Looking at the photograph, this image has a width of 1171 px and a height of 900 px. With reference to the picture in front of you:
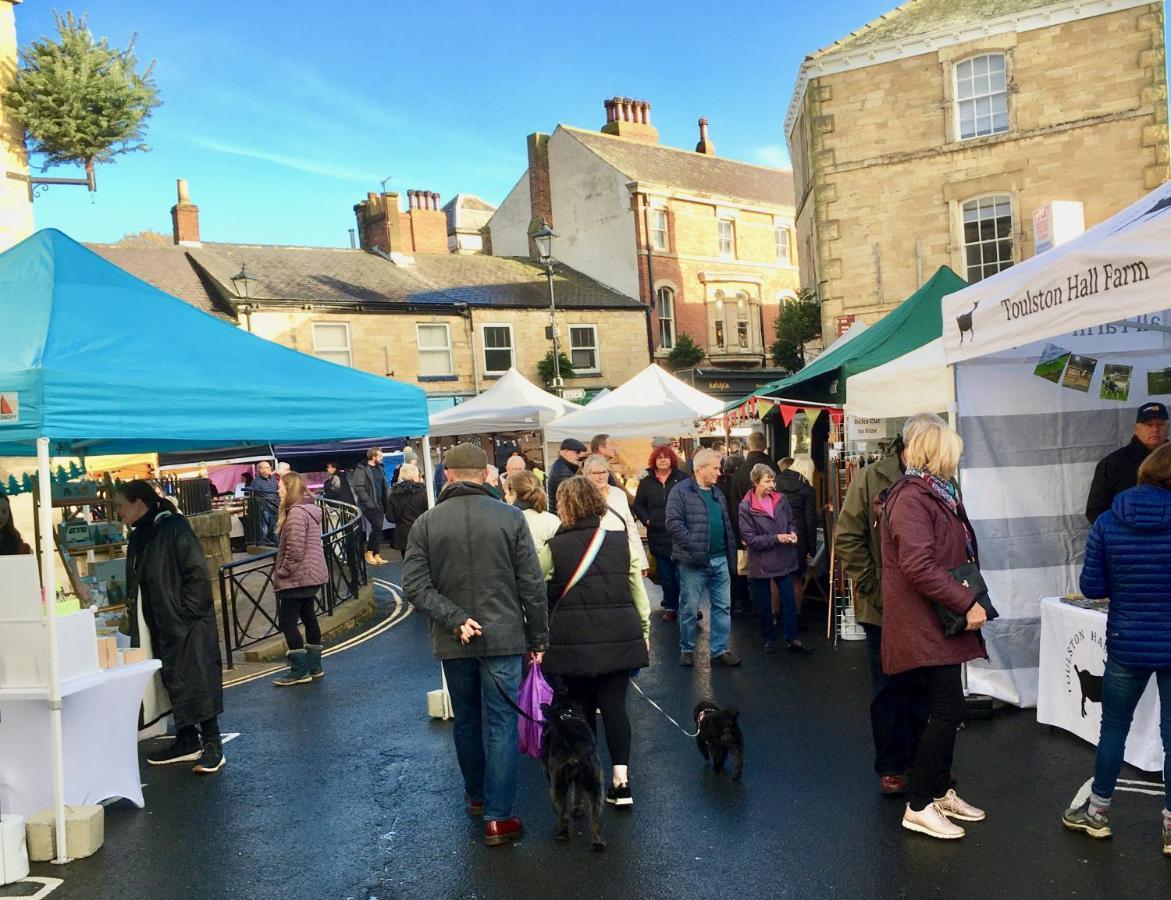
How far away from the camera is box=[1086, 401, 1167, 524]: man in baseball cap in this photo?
576 centimetres

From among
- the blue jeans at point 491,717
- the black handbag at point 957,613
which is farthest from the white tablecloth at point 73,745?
the black handbag at point 957,613

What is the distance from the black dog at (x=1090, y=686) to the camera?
16.9ft

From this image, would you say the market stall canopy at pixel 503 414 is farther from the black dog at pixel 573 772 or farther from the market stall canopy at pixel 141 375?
the black dog at pixel 573 772

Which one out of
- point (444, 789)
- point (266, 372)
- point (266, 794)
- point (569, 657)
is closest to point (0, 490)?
point (266, 372)

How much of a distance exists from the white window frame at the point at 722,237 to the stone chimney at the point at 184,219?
57.5ft

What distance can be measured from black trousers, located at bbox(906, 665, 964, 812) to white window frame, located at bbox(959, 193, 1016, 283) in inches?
A: 687

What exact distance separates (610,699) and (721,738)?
83cm

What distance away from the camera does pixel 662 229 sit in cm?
3206

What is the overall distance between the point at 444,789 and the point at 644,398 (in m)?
9.23

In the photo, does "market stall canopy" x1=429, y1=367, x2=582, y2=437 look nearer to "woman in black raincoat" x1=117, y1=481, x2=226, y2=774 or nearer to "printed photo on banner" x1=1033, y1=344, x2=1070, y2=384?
"woman in black raincoat" x1=117, y1=481, x2=226, y2=774

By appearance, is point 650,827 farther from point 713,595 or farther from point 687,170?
point 687,170

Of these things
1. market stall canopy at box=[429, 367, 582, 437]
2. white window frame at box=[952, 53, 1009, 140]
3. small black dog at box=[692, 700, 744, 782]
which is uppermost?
white window frame at box=[952, 53, 1009, 140]

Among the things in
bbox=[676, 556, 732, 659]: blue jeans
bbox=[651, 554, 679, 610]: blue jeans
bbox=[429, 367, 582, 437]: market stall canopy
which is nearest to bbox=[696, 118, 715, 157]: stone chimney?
bbox=[429, 367, 582, 437]: market stall canopy

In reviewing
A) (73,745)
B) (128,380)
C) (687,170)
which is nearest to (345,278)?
(687,170)
